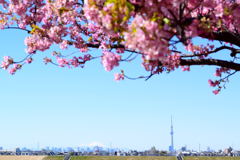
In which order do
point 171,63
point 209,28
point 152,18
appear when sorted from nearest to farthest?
1. point 152,18
2. point 209,28
3. point 171,63

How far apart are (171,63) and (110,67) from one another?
3.70 meters

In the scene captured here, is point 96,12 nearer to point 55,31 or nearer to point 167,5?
point 167,5

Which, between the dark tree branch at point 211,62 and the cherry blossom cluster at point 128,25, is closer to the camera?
the cherry blossom cluster at point 128,25

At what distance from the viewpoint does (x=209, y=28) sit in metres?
10.5

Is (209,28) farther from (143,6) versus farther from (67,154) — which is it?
(67,154)

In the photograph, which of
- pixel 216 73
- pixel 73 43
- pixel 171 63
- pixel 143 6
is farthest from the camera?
pixel 216 73

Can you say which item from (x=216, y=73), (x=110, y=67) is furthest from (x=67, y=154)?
(x=110, y=67)

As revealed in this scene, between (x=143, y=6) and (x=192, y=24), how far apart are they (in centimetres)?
116

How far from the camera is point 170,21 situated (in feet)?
31.6

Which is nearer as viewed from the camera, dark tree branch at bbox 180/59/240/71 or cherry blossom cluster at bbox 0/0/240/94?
cherry blossom cluster at bbox 0/0/240/94

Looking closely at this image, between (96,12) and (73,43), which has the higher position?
(73,43)

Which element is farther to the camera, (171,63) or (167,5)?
(171,63)

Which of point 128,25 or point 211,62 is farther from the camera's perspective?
point 211,62

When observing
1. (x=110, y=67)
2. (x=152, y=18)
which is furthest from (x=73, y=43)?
(x=152, y=18)
